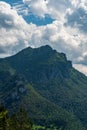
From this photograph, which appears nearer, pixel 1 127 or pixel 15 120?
pixel 1 127

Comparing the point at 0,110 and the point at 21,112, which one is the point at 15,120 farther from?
the point at 0,110

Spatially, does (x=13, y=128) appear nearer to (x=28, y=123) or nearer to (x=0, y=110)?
(x=28, y=123)

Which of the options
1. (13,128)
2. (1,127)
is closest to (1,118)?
(1,127)

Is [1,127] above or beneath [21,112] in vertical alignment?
beneath

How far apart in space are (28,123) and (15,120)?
16.5ft

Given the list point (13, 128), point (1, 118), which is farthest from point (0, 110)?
point (13, 128)

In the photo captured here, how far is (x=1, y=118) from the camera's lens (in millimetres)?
99062

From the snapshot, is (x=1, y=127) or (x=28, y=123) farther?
(x=28, y=123)

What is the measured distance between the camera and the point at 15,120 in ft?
400

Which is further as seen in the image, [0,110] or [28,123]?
[28,123]

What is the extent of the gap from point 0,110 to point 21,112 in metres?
24.1

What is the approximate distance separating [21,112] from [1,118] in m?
26.9

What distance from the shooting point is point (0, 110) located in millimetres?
102125

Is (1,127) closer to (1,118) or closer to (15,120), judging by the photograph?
(1,118)
